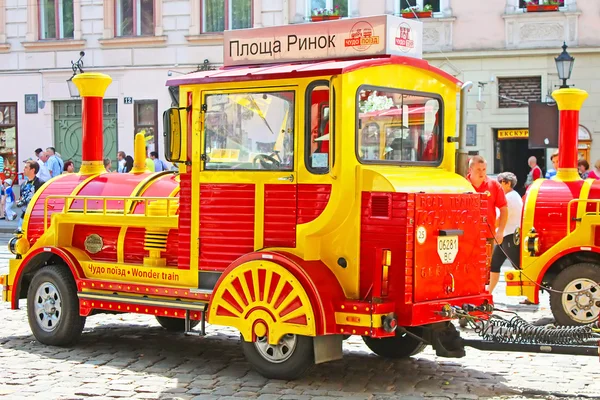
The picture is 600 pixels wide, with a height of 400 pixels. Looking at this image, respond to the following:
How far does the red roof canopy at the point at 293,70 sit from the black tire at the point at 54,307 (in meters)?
2.12

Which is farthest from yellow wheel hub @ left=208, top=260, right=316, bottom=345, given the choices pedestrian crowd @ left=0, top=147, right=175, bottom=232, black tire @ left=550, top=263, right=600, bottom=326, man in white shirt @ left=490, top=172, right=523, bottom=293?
pedestrian crowd @ left=0, top=147, right=175, bottom=232

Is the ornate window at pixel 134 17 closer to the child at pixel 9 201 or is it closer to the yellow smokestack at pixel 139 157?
the child at pixel 9 201

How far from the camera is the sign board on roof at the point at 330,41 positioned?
25.3 ft

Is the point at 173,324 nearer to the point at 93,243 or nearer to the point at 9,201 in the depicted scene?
the point at 93,243

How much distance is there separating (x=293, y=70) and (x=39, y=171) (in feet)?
42.3

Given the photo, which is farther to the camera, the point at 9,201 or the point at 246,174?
the point at 9,201

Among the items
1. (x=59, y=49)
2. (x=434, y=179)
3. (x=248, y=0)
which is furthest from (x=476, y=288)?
(x=59, y=49)

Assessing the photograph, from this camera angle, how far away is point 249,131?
26.0 feet

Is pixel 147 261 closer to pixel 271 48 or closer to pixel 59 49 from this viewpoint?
pixel 271 48

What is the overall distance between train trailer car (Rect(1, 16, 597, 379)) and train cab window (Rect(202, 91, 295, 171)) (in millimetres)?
11

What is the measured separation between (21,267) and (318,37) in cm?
357

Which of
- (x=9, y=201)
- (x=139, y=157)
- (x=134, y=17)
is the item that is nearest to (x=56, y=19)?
(x=134, y=17)

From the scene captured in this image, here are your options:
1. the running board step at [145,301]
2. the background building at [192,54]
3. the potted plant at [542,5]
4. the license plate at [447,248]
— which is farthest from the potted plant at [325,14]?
the license plate at [447,248]

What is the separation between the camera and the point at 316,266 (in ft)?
24.6
